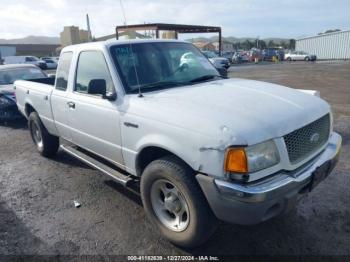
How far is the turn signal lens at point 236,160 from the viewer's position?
2529 millimetres

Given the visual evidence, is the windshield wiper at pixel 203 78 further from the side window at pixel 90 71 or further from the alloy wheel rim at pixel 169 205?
the alloy wheel rim at pixel 169 205

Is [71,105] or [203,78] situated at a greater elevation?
[203,78]

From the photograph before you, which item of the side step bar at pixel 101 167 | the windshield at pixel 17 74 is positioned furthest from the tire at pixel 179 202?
the windshield at pixel 17 74

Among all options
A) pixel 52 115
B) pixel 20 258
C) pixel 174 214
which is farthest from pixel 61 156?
pixel 174 214

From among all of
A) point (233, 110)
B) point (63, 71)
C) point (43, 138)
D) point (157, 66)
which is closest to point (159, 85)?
point (157, 66)

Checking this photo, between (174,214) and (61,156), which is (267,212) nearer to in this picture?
(174,214)

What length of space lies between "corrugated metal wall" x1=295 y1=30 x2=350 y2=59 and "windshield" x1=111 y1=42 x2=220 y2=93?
2021 inches

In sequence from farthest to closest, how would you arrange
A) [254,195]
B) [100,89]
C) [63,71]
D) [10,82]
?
[10,82], [63,71], [100,89], [254,195]

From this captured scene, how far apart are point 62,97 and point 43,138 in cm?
158

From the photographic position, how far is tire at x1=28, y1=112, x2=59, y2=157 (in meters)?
5.79

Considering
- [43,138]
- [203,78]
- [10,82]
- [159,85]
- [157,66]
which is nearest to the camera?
[159,85]

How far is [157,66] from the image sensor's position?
387 centimetres

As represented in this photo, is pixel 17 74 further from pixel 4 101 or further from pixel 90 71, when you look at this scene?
pixel 90 71

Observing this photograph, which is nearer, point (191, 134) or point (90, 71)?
point (191, 134)
